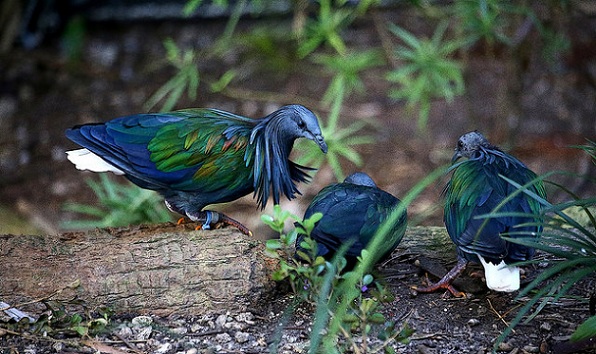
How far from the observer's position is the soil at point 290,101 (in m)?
5.37

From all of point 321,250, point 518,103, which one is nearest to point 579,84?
point 518,103

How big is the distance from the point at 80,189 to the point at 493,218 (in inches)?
143

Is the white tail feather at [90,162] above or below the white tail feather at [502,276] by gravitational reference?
above

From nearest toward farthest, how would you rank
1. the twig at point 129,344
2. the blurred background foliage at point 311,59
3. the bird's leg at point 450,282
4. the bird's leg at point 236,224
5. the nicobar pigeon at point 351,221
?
1. the twig at point 129,344
2. the nicobar pigeon at point 351,221
3. the bird's leg at point 450,282
4. the bird's leg at point 236,224
5. the blurred background foliage at point 311,59

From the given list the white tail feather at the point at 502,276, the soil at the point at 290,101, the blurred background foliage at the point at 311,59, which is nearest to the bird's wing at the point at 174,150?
the white tail feather at the point at 502,276

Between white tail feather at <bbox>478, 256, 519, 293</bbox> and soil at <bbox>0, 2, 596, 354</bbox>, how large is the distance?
2009mm

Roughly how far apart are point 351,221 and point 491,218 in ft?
1.48

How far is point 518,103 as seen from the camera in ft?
16.2

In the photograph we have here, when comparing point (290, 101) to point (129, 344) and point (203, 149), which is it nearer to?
point (203, 149)

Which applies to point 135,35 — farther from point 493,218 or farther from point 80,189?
→ point 493,218

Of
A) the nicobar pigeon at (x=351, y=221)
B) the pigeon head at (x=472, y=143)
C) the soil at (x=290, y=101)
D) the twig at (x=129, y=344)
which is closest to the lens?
the twig at (x=129, y=344)

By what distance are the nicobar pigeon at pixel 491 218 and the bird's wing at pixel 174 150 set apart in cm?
76

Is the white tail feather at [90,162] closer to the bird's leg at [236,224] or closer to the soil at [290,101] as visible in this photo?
the bird's leg at [236,224]

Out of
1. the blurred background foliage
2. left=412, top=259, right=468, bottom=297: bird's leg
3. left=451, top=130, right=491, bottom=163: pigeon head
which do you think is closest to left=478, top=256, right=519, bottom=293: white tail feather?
left=412, top=259, right=468, bottom=297: bird's leg
